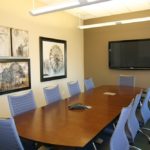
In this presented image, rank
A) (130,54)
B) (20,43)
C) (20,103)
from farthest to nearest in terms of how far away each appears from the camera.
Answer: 1. (130,54)
2. (20,43)
3. (20,103)

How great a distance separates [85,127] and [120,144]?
1.30 ft

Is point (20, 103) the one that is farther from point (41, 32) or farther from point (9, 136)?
point (41, 32)

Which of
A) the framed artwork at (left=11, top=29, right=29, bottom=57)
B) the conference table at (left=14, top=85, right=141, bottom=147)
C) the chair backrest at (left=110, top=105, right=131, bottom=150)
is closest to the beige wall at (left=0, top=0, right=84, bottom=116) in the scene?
the framed artwork at (left=11, top=29, right=29, bottom=57)

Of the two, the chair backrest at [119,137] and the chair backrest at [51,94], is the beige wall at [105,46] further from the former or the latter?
the chair backrest at [119,137]

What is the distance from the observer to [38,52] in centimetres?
446

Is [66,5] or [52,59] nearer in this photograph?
[66,5]

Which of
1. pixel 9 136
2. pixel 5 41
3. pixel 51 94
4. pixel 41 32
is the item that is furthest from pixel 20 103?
pixel 41 32

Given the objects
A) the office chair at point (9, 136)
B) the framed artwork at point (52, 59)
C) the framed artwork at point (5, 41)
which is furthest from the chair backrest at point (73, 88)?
the office chair at point (9, 136)

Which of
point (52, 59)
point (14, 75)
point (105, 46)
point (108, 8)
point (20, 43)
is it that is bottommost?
point (14, 75)

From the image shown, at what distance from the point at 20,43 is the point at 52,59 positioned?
120 cm

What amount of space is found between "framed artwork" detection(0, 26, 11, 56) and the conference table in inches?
58.4

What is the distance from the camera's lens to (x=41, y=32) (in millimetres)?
4535

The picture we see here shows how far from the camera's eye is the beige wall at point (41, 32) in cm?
369

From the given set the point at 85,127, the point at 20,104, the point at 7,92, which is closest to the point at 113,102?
the point at 85,127
